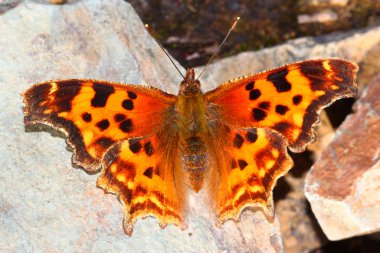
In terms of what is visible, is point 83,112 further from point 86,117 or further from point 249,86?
point 249,86

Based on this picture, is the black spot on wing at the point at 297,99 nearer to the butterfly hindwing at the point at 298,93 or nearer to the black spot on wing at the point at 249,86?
the butterfly hindwing at the point at 298,93

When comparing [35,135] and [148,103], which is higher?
[148,103]

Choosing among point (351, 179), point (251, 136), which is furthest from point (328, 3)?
point (251, 136)

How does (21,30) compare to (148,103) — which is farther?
(21,30)

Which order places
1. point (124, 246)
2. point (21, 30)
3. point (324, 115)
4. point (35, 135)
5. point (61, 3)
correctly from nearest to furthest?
point (124, 246) → point (35, 135) → point (21, 30) → point (61, 3) → point (324, 115)

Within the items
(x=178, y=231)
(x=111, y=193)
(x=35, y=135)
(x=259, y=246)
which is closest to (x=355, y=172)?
(x=259, y=246)

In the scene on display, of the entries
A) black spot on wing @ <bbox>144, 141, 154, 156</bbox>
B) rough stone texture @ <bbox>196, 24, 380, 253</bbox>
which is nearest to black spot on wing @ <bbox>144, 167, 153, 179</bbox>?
black spot on wing @ <bbox>144, 141, 154, 156</bbox>

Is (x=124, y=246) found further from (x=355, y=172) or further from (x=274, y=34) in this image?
(x=274, y=34)

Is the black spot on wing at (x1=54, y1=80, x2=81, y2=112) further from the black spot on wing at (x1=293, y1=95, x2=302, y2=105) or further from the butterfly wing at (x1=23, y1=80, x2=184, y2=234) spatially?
the black spot on wing at (x1=293, y1=95, x2=302, y2=105)
